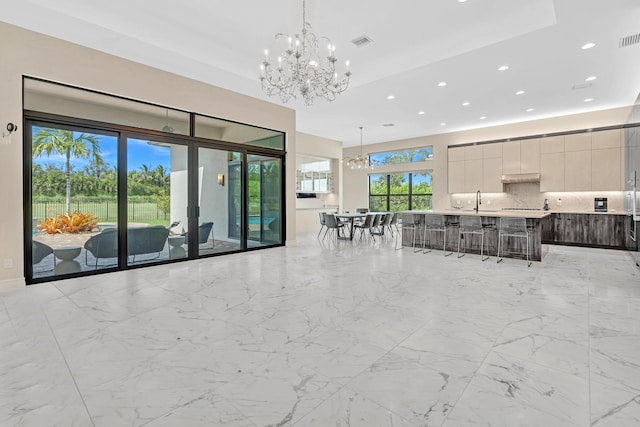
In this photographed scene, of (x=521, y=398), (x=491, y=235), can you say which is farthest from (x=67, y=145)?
(x=491, y=235)

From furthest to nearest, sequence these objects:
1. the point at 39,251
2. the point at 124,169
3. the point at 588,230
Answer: the point at 588,230 < the point at 124,169 < the point at 39,251

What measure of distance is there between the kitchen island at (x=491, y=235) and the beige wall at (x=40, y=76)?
5.53 metres

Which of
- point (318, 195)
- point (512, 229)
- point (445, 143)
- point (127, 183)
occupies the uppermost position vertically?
point (445, 143)

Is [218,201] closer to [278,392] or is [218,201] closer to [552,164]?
[278,392]

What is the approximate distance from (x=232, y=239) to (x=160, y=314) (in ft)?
12.0

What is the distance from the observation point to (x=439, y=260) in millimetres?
6137

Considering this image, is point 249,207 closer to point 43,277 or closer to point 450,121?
point 43,277

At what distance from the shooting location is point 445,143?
33.4ft

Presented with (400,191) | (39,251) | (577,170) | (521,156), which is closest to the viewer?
(39,251)

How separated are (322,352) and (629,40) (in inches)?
231

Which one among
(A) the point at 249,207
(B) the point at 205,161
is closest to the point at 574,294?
(A) the point at 249,207

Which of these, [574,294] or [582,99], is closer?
[574,294]

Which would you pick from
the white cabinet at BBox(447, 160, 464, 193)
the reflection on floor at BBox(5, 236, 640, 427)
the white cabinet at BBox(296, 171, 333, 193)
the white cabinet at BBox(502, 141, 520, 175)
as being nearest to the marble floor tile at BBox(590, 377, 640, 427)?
the reflection on floor at BBox(5, 236, 640, 427)

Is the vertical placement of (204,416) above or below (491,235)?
below
